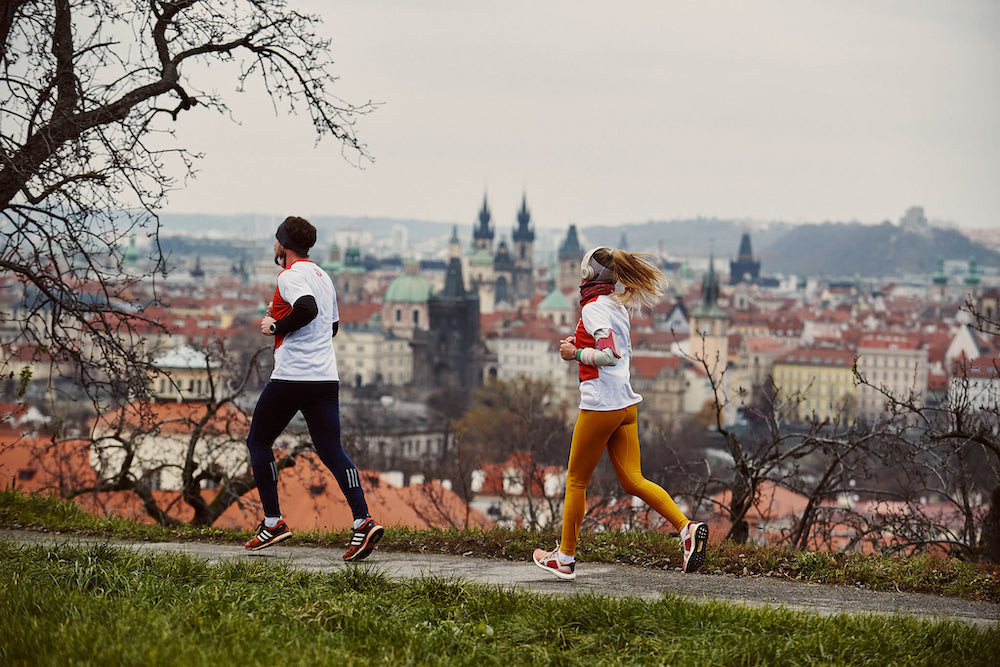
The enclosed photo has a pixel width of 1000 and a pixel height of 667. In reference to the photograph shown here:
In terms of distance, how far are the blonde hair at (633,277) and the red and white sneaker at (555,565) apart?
126 centimetres

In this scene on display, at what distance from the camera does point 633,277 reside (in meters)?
6.34

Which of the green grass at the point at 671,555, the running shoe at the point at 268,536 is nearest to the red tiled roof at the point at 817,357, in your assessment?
the green grass at the point at 671,555

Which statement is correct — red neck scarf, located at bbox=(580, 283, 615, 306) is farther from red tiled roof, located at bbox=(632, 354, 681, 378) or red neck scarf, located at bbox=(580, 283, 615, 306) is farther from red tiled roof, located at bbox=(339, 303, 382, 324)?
red tiled roof, located at bbox=(339, 303, 382, 324)

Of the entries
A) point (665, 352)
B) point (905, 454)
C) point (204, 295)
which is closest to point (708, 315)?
point (665, 352)

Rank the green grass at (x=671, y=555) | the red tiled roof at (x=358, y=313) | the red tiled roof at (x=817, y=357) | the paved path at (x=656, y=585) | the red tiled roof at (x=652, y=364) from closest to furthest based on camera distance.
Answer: the paved path at (x=656, y=585) < the green grass at (x=671, y=555) < the red tiled roof at (x=652, y=364) < the red tiled roof at (x=817, y=357) < the red tiled roof at (x=358, y=313)

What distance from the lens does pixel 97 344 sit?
8.77 m

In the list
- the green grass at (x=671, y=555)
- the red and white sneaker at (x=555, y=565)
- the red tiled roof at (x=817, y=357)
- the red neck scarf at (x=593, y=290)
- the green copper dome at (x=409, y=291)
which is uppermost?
the red neck scarf at (x=593, y=290)

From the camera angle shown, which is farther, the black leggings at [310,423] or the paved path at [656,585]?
the black leggings at [310,423]

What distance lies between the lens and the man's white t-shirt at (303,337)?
6441 mm

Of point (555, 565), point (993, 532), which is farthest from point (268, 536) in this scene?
point (993, 532)

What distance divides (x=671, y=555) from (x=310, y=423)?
1.99 metres

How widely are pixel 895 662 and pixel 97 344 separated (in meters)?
5.85

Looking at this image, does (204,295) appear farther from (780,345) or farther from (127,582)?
(127,582)

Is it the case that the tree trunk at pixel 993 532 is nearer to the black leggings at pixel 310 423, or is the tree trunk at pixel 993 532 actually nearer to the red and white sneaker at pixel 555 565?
the red and white sneaker at pixel 555 565
